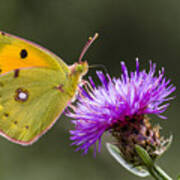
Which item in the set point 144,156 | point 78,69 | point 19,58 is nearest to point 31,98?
point 19,58

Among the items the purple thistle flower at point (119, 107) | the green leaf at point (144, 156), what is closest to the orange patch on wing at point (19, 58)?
the purple thistle flower at point (119, 107)

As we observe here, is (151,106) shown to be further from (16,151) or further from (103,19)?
(103,19)

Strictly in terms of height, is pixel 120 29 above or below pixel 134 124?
above

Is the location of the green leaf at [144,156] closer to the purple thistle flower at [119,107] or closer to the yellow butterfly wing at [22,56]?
the purple thistle flower at [119,107]

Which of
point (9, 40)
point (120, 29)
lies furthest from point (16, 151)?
point (9, 40)

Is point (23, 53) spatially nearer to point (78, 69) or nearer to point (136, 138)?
point (78, 69)

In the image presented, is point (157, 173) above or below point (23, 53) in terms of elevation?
below
